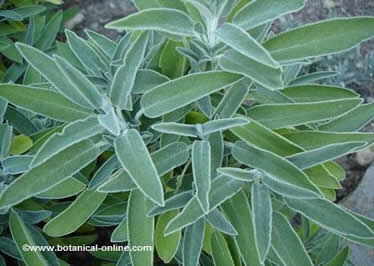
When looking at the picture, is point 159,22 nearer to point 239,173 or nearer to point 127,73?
point 127,73

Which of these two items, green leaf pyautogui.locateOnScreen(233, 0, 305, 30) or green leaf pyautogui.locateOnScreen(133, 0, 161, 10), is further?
green leaf pyautogui.locateOnScreen(133, 0, 161, 10)

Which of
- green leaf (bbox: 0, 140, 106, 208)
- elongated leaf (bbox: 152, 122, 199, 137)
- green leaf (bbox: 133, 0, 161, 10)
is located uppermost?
green leaf (bbox: 133, 0, 161, 10)

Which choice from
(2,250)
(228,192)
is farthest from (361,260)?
(2,250)

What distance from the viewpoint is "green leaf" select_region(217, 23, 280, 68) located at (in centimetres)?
90

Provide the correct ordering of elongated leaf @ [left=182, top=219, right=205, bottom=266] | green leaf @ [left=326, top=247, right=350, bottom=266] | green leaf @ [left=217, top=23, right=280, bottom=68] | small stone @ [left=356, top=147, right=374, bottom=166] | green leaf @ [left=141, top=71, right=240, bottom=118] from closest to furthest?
green leaf @ [left=217, top=23, right=280, bottom=68] → green leaf @ [left=141, top=71, right=240, bottom=118] → elongated leaf @ [left=182, top=219, right=205, bottom=266] → green leaf @ [left=326, top=247, right=350, bottom=266] → small stone @ [left=356, top=147, right=374, bottom=166]

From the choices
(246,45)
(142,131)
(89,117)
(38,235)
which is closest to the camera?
(246,45)

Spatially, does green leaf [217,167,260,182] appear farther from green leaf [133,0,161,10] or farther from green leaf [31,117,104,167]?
green leaf [133,0,161,10]

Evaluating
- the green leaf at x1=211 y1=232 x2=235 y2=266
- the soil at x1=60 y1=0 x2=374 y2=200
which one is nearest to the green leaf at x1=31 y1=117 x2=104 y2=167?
the green leaf at x1=211 y1=232 x2=235 y2=266

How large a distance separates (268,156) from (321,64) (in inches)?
47.6

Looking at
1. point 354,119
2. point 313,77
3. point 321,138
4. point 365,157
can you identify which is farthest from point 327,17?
point 321,138

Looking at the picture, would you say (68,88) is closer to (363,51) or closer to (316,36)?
(316,36)

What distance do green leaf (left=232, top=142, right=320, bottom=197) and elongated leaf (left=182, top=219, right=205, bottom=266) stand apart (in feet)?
0.59

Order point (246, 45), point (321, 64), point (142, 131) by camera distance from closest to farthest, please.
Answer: point (246, 45) < point (142, 131) < point (321, 64)

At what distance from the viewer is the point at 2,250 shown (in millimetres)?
1354
